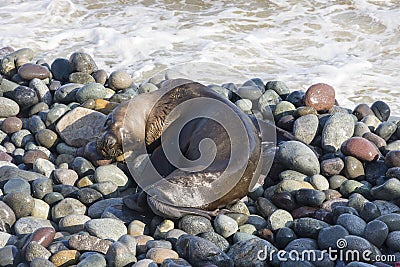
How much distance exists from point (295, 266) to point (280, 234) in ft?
1.35

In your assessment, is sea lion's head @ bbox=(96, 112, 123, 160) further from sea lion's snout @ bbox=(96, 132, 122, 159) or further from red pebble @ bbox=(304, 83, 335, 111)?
red pebble @ bbox=(304, 83, 335, 111)

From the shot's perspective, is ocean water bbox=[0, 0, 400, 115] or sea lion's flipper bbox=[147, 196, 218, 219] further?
ocean water bbox=[0, 0, 400, 115]

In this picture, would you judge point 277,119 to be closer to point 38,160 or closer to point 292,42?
point 38,160

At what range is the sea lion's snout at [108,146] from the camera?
4461 millimetres

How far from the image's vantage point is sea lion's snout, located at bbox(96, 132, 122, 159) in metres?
4.46

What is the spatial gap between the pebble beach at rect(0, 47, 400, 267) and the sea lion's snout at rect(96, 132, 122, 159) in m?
0.12

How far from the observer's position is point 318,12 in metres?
10.6

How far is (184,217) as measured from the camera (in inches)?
144

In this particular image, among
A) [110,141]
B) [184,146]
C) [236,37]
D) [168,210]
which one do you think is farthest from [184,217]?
[236,37]

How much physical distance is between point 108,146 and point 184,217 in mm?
1104

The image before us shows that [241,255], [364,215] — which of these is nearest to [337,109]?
[364,215]

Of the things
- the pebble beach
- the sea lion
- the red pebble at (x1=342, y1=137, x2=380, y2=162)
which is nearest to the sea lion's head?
the sea lion

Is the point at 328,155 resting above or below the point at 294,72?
above

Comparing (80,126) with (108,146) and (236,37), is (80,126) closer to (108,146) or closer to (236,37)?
(108,146)
